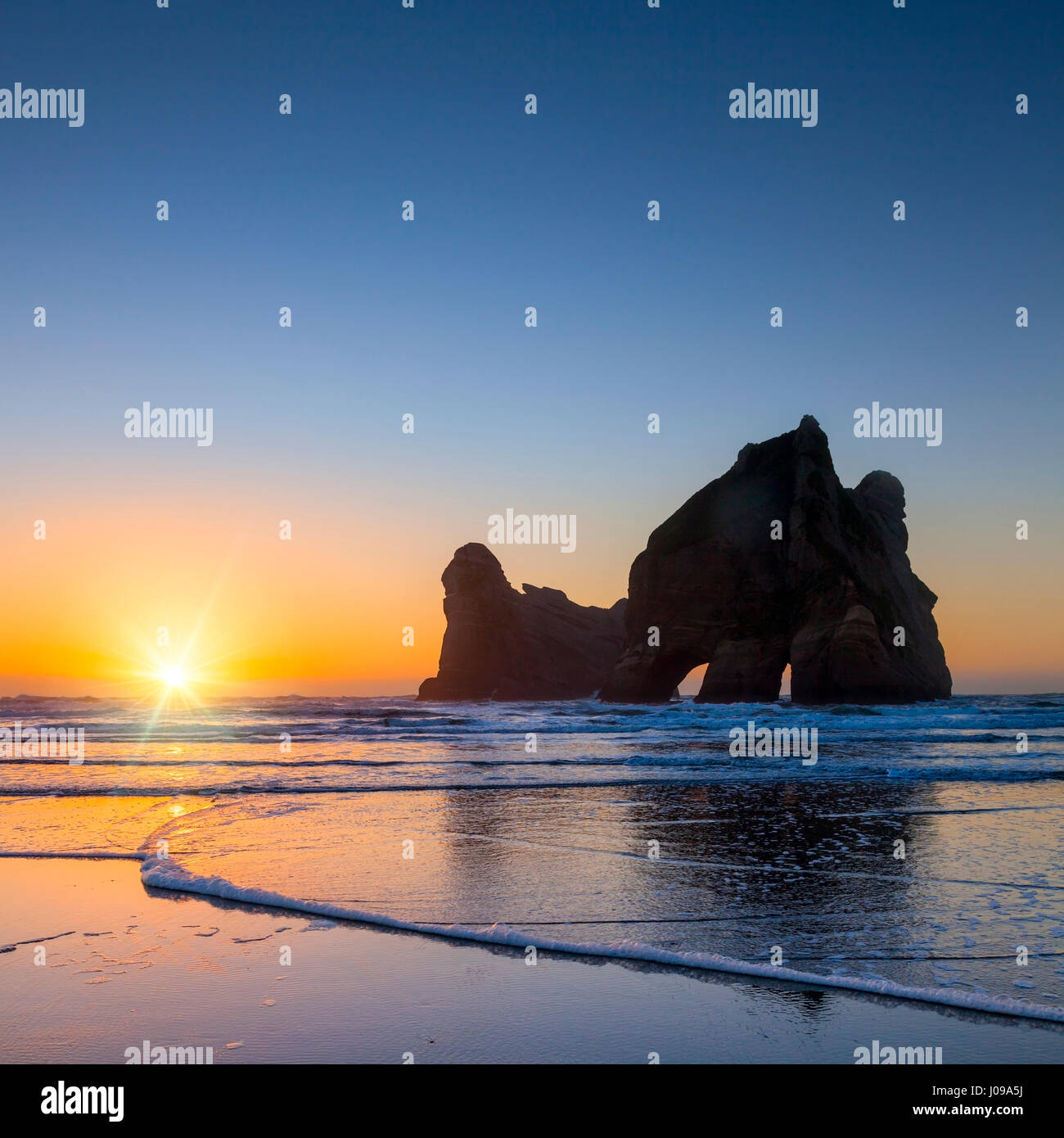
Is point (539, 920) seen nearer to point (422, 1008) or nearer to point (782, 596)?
point (422, 1008)

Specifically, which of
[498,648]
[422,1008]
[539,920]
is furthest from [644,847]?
[498,648]

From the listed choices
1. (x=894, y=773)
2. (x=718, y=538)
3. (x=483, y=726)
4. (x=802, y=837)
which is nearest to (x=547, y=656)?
(x=718, y=538)

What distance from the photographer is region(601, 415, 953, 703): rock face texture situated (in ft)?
188

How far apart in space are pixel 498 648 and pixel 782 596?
49.3m

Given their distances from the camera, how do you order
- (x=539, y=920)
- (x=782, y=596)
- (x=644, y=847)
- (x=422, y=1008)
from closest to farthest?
(x=422, y=1008), (x=539, y=920), (x=644, y=847), (x=782, y=596)

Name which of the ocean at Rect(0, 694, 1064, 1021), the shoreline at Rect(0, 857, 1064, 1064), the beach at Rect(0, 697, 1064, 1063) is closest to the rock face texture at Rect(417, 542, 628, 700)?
the ocean at Rect(0, 694, 1064, 1021)

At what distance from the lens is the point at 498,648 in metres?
106

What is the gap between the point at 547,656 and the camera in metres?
116

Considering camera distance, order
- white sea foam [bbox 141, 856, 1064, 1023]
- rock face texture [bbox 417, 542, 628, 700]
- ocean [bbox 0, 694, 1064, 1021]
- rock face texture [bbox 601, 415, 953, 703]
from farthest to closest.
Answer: rock face texture [bbox 417, 542, 628, 700], rock face texture [bbox 601, 415, 953, 703], ocean [bbox 0, 694, 1064, 1021], white sea foam [bbox 141, 856, 1064, 1023]

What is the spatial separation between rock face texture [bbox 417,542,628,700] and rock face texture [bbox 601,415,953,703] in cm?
3052

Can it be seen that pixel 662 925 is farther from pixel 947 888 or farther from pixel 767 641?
pixel 767 641

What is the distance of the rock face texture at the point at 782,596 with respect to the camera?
57.2 meters

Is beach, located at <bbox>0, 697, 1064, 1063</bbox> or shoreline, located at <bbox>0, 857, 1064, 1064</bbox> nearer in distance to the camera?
shoreline, located at <bbox>0, 857, 1064, 1064</bbox>

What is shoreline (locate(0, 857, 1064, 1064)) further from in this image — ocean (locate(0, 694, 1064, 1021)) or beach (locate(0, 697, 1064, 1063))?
ocean (locate(0, 694, 1064, 1021))
